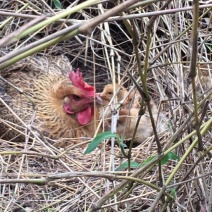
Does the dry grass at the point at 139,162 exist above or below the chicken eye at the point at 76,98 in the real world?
below

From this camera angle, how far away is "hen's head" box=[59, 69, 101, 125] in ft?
10.1

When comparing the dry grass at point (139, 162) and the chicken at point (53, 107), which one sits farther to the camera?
the chicken at point (53, 107)

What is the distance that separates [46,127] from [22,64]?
52 centimetres

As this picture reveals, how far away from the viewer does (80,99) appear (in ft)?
10.2

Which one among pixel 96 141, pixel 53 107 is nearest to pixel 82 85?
pixel 53 107

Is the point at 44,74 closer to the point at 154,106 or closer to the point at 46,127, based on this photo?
the point at 46,127

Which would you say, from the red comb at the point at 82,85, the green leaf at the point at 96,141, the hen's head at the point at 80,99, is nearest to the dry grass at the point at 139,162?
the green leaf at the point at 96,141

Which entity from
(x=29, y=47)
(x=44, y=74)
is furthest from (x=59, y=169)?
(x=29, y=47)

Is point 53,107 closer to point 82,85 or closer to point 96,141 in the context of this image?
point 82,85

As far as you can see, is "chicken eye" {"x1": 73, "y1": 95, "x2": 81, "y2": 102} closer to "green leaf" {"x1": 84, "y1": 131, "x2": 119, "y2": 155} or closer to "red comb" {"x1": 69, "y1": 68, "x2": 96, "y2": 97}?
"red comb" {"x1": 69, "y1": 68, "x2": 96, "y2": 97}

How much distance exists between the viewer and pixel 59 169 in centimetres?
270

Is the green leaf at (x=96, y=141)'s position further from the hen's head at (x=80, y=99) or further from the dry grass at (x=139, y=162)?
the hen's head at (x=80, y=99)

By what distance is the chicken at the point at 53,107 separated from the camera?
3.04m

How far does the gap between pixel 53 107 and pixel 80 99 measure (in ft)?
0.62
